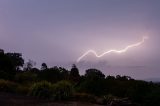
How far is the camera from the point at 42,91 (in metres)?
A: 24.0

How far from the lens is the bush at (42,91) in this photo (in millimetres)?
23766

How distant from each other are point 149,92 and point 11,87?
953cm

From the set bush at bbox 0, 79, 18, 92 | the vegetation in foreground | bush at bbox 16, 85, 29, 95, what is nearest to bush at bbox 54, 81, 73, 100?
the vegetation in foreground

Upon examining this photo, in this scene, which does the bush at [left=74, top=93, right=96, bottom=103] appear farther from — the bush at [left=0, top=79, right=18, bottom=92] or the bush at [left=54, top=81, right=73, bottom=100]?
the bush at [left=0, top=79, right=18, bottom=92]

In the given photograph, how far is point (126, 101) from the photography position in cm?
2231

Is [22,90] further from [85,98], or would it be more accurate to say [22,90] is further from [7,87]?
[85,98]

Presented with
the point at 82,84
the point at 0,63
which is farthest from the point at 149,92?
the point at 0,63

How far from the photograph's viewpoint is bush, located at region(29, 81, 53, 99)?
23766 mm

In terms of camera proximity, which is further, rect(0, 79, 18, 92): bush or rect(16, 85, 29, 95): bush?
rect(0, 79, 18, 92): bush

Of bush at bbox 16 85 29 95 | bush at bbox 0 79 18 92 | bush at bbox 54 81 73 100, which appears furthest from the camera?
bush at bbox 0 79 18 92

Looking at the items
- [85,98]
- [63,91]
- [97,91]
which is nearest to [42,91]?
[63,91]

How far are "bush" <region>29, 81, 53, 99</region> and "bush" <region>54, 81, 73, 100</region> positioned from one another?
0.42 m

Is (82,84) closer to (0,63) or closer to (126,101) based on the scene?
(126,101)

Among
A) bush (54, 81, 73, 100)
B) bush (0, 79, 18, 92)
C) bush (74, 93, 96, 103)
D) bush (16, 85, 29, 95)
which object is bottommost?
bush (74, 93, 96, 103)
